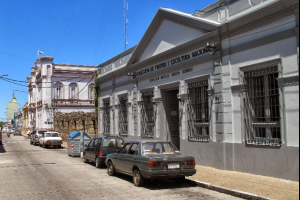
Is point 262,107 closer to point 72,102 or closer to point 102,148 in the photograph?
point 102,148

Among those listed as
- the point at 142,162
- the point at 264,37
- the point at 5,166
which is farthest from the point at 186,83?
the point at 5,166

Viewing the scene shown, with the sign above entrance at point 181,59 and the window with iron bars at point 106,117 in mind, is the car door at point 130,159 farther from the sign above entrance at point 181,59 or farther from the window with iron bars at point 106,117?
the window with iron bars at point 106,117

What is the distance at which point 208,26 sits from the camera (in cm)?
1252

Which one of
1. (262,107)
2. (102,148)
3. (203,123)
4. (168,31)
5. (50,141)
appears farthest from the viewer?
(50,141)

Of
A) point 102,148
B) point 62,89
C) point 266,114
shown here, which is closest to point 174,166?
point 266,114

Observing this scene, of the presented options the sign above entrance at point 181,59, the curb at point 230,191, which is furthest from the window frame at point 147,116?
the curb at point 230,191

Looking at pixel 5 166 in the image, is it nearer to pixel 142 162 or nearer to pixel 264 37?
pixel 142 162

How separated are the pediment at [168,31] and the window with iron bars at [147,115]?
223cm

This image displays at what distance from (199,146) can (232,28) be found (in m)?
5.04

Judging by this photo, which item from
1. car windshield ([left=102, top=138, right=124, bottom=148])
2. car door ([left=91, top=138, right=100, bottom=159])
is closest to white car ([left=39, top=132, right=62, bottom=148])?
car door ([left=91, top=138, right=100, bottom=159])

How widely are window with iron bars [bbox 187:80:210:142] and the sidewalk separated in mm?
2414

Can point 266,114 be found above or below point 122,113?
below

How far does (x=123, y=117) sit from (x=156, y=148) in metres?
11.2

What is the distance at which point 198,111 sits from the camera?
1359 cm
